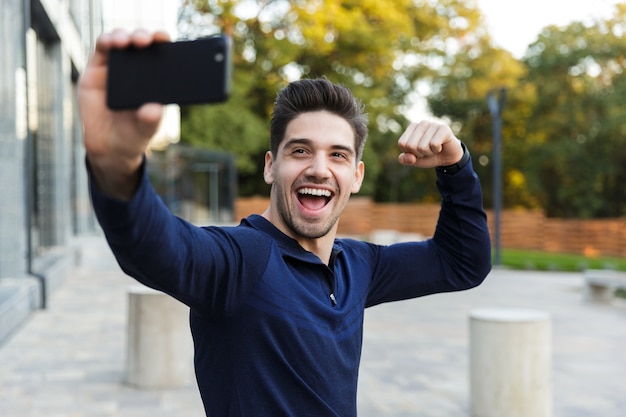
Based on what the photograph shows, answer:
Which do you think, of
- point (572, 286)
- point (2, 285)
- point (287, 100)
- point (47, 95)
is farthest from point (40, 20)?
point (287, 100)

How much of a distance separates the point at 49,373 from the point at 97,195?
21.1 feet

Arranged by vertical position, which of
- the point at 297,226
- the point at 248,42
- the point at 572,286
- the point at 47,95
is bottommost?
the point at 572,286

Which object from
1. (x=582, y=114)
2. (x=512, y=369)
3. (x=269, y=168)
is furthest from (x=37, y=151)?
(x=582, y=114)

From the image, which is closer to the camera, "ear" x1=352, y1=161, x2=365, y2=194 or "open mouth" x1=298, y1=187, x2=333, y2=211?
"open mouth" x1=298, y1=187, x2=333, y2=211

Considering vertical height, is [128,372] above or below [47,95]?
below

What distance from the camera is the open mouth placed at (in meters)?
1.87

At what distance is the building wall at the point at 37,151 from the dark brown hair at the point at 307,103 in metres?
7.50

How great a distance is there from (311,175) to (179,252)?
550 mm

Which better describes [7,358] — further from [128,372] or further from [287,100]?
[287,100]

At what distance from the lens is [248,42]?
3288 centimetres

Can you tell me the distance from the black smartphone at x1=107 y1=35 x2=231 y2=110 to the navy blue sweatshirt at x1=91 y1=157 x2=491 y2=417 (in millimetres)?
184

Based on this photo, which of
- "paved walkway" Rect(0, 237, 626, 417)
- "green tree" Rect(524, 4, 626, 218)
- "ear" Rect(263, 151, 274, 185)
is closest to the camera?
"ear" Rect(263, 151, 274, 185)

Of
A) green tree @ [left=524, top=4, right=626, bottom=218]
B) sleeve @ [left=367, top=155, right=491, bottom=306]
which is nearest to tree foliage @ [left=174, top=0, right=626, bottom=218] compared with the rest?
green tree @ [left=524, top=4, right=626, bottom=218]

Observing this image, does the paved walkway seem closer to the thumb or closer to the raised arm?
the thumb
